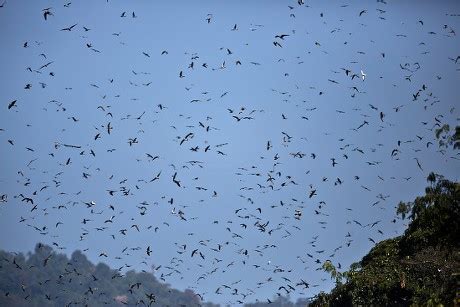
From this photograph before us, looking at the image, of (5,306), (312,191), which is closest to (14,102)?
(312,191)

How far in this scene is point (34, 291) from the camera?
192500mm

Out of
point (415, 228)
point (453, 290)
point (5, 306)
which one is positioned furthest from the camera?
point (5, 306)

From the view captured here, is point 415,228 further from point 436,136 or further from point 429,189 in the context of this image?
point 436,136

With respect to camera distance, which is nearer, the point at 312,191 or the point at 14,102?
the point at 14,102

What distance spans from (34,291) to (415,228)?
182065 millimetres

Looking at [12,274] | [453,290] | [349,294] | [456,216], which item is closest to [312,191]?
[349,294]

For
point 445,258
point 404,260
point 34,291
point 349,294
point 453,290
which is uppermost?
point 453,290

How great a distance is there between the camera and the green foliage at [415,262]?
26.2 m

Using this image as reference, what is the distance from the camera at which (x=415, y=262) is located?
30.0 meters

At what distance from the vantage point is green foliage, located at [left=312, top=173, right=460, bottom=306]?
2623cm

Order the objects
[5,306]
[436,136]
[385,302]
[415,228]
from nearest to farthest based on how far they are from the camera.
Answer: [436,136] < [385,302] < [415,228] < [5,306]

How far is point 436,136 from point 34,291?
18992 cm

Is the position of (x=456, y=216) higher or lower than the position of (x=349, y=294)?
higher

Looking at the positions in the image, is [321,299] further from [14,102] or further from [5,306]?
[5,306]
